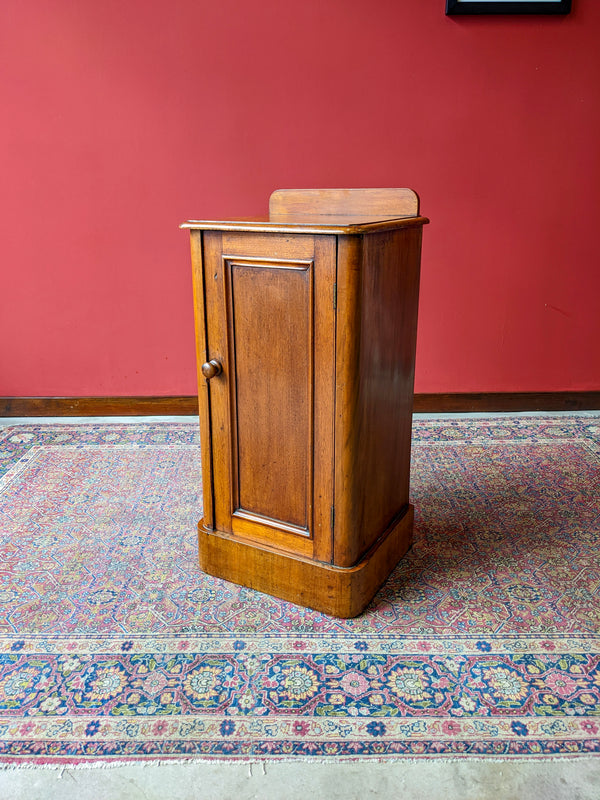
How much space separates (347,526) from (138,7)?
109 inches

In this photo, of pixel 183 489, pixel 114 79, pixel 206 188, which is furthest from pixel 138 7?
pixel 183 489

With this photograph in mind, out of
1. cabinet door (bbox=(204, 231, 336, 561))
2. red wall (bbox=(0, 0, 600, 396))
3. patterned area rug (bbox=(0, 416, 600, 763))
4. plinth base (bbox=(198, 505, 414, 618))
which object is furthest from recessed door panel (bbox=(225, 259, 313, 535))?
red wall (bbox=(0, 0, 600, 396))

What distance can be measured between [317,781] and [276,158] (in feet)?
9.27

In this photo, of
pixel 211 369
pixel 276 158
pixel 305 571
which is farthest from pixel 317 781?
pixel 276 158

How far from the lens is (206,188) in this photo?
3.40 meters

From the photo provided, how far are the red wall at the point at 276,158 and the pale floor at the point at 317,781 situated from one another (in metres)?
2.41

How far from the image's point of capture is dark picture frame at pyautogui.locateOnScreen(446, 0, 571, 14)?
317 cm

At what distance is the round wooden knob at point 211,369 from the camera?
6.44 feet

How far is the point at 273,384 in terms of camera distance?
6.31ft

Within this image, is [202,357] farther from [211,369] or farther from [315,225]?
[315,225]

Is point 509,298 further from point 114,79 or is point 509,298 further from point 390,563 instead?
point 114,79

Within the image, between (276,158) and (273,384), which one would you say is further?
(276,158)

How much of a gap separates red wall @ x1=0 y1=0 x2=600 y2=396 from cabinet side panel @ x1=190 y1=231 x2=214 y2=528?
159 cm

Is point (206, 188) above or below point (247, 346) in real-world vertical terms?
above
